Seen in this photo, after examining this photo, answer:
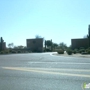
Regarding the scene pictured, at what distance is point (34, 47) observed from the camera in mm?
96312

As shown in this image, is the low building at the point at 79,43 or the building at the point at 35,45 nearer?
the low building at the point at 79,43

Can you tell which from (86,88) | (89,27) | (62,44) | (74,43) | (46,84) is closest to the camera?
(86,88)

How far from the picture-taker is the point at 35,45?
313ft

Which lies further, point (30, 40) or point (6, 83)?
point (30, 40)

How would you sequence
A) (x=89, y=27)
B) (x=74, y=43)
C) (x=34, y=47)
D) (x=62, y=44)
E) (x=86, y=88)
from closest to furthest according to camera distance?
(x=86, y=88) < (x=89, y=27) < (x=74, y=43) < (x=34, y=47) < (x=62, y=44)

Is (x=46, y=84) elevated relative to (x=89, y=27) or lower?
lower

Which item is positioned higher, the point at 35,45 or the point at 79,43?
the point at 79,43

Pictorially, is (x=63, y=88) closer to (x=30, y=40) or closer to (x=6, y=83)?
(x=6, y=83)

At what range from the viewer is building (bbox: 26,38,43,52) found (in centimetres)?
9474

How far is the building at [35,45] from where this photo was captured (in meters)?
94.7

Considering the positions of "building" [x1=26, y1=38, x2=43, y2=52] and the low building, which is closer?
the low building

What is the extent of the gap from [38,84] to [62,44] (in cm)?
12821

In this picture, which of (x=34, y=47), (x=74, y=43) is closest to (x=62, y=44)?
(x=34, y=47)

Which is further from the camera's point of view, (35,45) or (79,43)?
(35,45)
